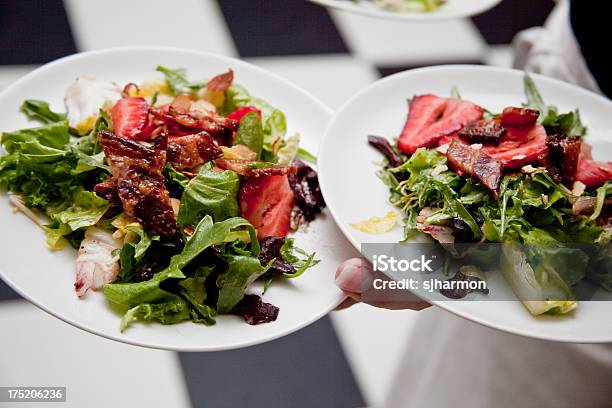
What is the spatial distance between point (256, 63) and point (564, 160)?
2.40m

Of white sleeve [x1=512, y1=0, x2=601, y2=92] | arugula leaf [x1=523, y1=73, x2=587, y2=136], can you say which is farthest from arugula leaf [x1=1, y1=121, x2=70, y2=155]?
white sleeve [x1=512, y1=0, x2=601, y2=92]

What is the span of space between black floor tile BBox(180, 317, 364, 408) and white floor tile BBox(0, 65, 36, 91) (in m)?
1.63

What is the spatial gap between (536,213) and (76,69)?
1.19 metres

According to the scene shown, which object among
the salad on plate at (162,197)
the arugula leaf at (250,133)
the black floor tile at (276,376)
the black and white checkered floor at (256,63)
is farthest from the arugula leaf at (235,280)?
the black floor tile at (276,376)

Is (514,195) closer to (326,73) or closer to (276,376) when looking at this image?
(276,376)

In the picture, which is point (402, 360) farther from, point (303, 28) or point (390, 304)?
point (303, 28)

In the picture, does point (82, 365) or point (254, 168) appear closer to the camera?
point (254, 168)

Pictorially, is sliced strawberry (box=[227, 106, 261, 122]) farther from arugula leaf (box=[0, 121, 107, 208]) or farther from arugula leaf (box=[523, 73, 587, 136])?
arugula leaf (box=[523, 73, 587, 136])

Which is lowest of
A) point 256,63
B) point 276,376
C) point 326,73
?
point 276,376

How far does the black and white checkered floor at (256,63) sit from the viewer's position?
2.57 m

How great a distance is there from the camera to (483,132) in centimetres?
168

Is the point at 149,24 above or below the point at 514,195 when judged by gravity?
above

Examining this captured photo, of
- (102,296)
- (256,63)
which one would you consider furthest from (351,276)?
(256,63)

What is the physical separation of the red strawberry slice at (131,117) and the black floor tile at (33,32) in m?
2.06
